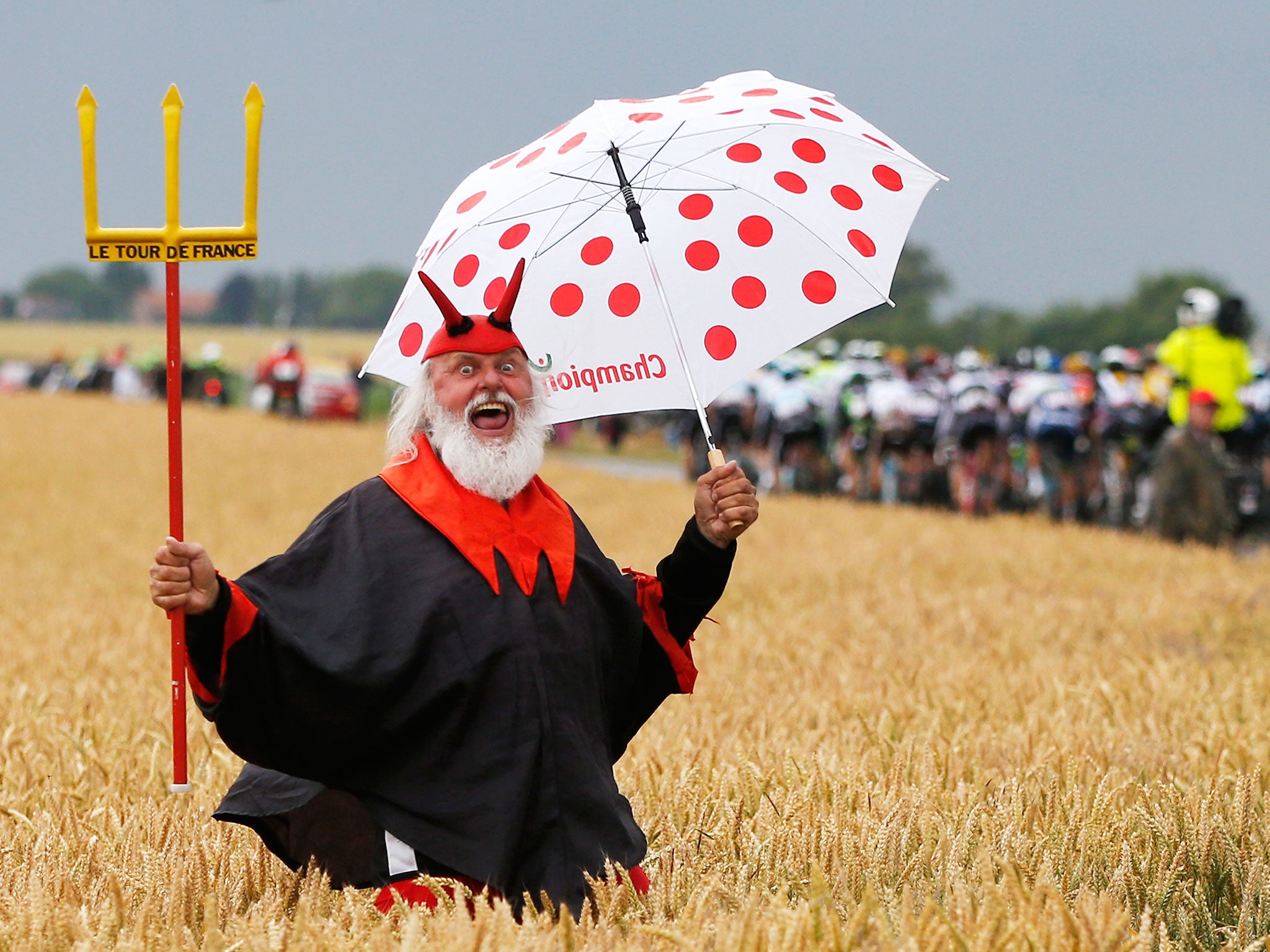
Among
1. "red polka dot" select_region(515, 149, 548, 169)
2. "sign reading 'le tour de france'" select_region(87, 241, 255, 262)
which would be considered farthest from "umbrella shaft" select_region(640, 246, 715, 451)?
"sign reading 'le tour de france'" select_region(87, 241, 255, 262)

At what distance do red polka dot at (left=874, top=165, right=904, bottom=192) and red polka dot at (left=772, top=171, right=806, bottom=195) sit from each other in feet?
0.74

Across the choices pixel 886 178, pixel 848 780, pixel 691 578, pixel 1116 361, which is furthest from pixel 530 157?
pixel 1116 361

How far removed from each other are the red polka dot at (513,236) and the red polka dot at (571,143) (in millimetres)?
224

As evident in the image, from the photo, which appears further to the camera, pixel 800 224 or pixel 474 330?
pixel 800 224

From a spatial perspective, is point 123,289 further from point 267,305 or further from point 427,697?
point 427,697

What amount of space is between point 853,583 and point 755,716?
17.6ft

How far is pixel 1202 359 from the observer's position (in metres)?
14.1

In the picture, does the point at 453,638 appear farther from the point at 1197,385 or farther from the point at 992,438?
the point at 992,438

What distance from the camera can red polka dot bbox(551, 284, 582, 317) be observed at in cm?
453

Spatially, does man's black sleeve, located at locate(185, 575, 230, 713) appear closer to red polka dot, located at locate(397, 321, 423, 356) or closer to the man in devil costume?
the man in devil costume

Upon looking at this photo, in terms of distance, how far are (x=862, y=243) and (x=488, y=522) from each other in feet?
4.57

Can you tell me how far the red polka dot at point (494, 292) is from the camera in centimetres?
452

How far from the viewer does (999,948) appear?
3.22 metres

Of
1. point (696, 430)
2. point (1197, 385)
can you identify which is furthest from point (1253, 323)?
point (696, 430)
